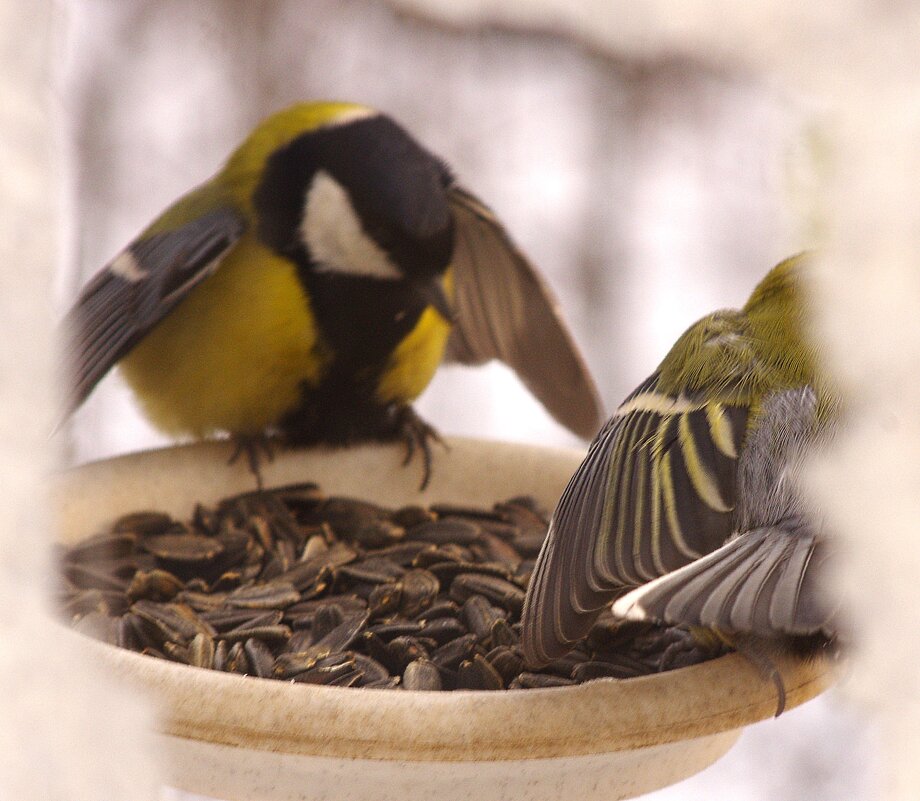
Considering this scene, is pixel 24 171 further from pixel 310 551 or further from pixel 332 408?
pixel 332 408

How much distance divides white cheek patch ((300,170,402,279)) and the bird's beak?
2 cm

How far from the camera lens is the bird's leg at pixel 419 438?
0.98 meters

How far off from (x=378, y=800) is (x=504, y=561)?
0.31m

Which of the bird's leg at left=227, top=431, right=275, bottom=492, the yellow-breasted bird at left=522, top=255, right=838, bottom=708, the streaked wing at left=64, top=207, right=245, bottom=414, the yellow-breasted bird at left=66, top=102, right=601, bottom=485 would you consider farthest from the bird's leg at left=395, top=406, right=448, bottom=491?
the yellow-breasted bird at left=522, top=255, right=838, bottom=708

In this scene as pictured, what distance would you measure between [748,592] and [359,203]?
1.81 feet

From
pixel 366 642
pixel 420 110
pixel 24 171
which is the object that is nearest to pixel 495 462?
pixel 366 642

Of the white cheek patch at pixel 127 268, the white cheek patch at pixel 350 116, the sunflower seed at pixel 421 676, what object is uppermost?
the white cheek patch at pixel 350 116

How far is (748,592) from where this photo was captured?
0.50 metres

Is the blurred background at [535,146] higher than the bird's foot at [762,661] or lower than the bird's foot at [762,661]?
higher

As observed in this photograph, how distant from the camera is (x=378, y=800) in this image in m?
0.52

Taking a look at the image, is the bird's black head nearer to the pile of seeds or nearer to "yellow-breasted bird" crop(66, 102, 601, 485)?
"yellow-breasted bird" crop(66, 102, 601, 485)

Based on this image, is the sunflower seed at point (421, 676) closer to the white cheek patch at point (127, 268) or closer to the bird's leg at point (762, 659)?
the bird's leg at point (762, 659)

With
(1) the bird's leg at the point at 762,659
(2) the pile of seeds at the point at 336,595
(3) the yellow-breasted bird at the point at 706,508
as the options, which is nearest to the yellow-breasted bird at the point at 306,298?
(2) the pile of seeds at the point at 336,595

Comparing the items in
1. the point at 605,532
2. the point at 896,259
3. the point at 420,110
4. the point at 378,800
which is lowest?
the point at 378,800
